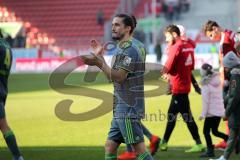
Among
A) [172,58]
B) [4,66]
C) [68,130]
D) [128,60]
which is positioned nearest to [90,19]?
[68,130]

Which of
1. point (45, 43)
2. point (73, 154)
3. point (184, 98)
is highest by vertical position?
point (184, 98)

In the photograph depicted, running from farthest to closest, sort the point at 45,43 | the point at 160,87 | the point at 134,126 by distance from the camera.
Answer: the point at 45,43 < the point at 160,87 < the point at 134,126

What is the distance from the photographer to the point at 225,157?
31.8 feet

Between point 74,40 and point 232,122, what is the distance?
35.7 meters

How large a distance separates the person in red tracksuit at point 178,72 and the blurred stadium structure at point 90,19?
31703mm

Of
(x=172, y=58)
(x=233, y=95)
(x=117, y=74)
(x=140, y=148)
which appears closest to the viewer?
(x=117, y=74)

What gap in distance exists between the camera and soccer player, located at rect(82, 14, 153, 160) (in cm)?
743

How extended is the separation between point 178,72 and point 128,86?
3.64 metres

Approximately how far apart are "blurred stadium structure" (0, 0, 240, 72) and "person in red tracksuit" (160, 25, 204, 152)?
31703mm

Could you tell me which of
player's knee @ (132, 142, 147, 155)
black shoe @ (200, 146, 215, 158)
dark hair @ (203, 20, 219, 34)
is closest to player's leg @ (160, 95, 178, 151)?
black shoe @ (200, 146, 215, 158)

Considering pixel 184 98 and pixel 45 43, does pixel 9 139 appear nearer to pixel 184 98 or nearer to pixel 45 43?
pixel 184 98

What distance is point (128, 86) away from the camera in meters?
7.62

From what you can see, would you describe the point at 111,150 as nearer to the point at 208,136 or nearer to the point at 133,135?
the point at 133,135

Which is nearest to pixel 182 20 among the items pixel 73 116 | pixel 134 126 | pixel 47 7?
pixel 47 7
